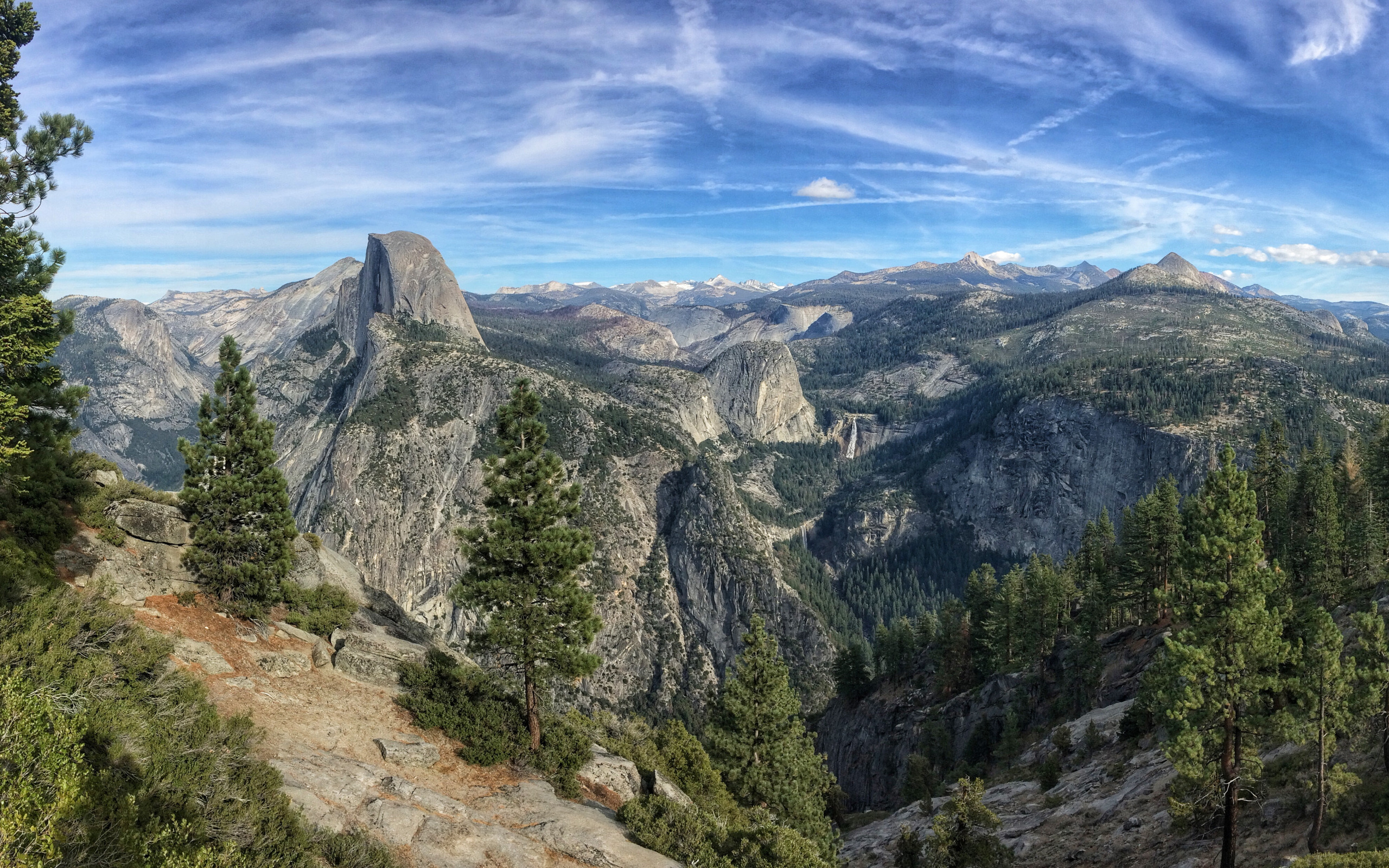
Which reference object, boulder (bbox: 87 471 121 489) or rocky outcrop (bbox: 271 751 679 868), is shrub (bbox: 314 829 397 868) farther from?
boulder (bbox: 87 471 121 489)

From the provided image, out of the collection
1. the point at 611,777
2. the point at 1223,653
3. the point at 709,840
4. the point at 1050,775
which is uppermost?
the point at 1223,653

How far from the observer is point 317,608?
32344 millimetres

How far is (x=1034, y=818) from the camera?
126 feet

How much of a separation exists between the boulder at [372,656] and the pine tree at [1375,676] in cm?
3708

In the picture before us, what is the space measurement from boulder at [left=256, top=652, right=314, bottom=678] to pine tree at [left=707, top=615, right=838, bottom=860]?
21672 millimetres

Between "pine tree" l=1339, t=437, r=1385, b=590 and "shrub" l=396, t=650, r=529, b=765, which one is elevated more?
"pine tree" l=1339, t=437, r=1385, b=590

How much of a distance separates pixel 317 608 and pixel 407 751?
1214 cm

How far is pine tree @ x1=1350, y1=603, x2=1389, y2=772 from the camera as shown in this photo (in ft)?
77.4

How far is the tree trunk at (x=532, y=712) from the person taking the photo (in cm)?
2705

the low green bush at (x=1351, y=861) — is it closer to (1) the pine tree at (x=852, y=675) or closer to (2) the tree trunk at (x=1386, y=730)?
(2) the tree trunk at (x=1386, y=730)

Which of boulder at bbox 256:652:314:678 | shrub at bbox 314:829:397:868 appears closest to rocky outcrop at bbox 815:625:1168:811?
shrub at bbox 314:829:397:868

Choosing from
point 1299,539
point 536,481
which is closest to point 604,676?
point 1299,539

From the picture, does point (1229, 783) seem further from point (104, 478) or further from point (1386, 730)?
point (104, 478)

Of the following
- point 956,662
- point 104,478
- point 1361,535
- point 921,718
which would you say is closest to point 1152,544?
point 1361,535
